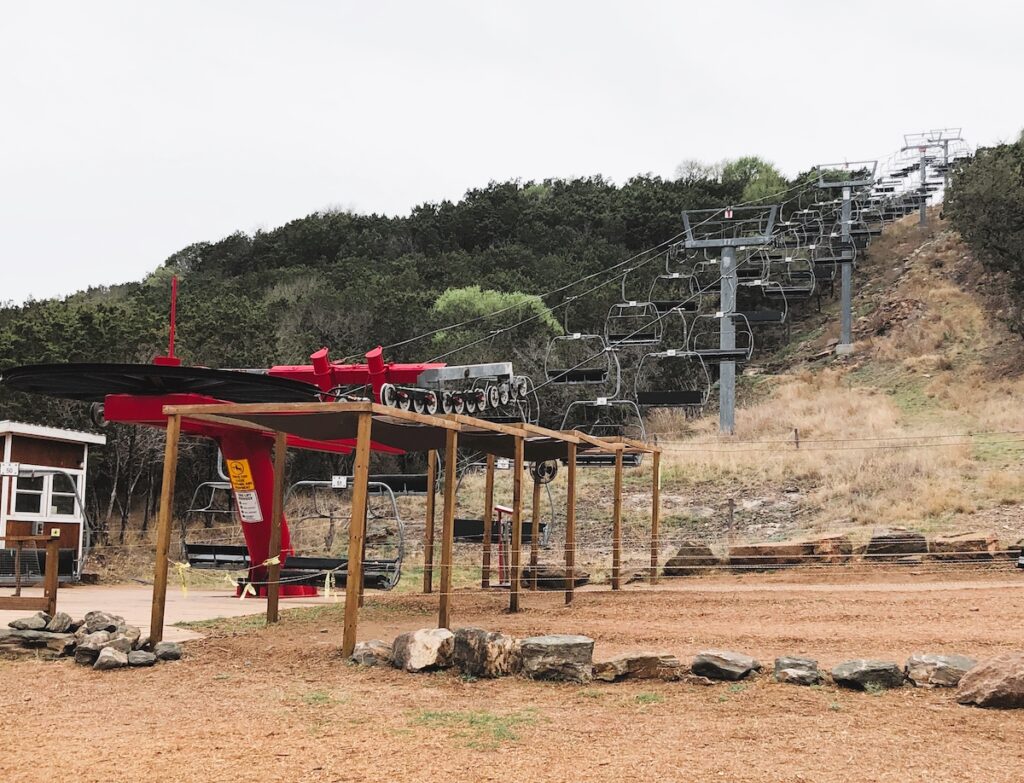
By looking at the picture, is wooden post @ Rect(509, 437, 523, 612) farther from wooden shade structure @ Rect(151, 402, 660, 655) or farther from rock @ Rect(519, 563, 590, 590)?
rock @ Rect(519, 563, 590, 590)

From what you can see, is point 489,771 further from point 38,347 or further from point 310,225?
point 310,225

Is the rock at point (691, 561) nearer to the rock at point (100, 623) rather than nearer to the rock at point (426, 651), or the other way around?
the rock at point (426, 651)

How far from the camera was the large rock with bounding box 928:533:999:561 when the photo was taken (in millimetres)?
19312

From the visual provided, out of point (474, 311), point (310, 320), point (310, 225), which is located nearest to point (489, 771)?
point (310, 320)

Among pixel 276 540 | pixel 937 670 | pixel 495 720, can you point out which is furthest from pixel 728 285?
pixel 495 720

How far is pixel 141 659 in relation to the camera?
34.8 ft

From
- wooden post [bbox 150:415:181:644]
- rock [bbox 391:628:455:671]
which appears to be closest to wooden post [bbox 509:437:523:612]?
rock [bbox 391:628:455:671]

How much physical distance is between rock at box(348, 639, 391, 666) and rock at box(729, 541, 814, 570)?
11.3 metres

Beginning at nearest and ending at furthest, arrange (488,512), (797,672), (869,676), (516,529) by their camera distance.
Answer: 1. (869,676)
2. (797,672)
3. (516,529)
4. (488,512)

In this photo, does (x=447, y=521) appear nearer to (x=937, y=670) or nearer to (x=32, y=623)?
(x=32, y=623)

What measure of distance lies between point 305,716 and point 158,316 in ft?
90.5

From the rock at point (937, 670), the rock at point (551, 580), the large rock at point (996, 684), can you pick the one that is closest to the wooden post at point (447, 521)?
the rock at point (937, 670)

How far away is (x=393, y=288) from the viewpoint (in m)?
48.8

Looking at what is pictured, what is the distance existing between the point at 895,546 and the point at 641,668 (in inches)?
487
